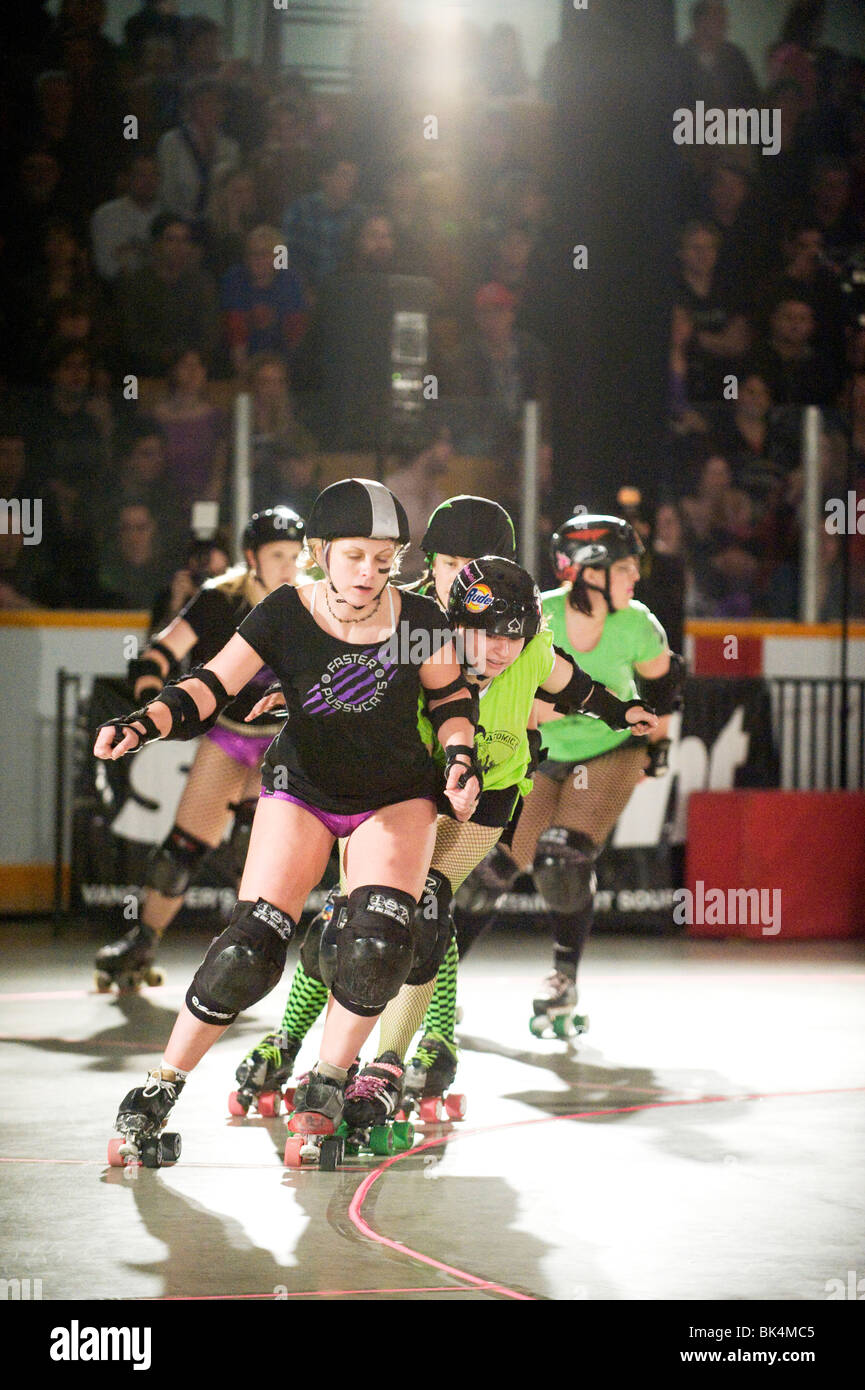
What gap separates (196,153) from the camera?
964 centimetres

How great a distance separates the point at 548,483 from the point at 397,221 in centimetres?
209

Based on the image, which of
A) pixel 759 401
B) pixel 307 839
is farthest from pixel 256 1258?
pixel 759 401

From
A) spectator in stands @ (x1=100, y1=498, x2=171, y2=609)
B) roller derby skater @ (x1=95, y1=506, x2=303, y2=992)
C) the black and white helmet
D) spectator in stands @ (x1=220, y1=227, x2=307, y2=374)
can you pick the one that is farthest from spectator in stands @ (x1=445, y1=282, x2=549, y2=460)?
the black and white helmet

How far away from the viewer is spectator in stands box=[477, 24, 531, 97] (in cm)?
1047

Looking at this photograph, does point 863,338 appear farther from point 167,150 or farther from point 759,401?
point 167,150

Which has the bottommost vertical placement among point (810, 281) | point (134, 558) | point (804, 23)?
point (134, 558)

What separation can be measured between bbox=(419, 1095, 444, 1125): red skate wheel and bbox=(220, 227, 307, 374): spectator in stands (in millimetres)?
5751

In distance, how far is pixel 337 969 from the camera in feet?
11.1

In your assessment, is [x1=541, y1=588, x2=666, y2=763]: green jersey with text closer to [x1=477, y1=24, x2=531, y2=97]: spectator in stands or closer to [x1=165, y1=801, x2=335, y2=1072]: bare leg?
→ [x1=165, y1=801, x2=335, y2=1072]: bare leg

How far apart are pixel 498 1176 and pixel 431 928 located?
56 cm

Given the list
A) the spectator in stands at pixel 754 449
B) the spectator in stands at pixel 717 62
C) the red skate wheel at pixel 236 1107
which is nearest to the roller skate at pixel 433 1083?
the red skate wheel at pixel 236 1107

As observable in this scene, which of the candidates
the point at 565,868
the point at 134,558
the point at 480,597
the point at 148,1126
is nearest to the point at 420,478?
the point at 134,558

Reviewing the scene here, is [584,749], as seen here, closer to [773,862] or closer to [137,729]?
[137,729]

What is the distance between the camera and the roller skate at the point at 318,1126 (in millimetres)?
3414
